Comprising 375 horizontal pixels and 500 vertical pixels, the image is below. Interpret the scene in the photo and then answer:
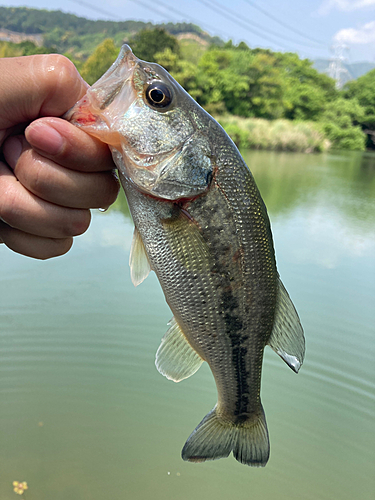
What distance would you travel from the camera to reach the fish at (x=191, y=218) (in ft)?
5.53

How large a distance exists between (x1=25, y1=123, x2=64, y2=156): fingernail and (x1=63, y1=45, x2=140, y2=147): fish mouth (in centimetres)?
12

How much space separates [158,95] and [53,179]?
0.58m

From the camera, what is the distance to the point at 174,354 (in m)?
1.99

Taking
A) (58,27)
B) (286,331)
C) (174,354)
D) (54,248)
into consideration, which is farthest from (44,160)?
(58,27)

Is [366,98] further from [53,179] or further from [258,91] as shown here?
[53,179]

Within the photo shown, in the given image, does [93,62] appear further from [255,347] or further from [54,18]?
[54,18]

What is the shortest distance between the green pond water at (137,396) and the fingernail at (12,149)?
281cm

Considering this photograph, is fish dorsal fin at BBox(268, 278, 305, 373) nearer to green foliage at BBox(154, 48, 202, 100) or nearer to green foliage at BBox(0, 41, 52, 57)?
green foliage at BBox(154, 48, 202, 100)

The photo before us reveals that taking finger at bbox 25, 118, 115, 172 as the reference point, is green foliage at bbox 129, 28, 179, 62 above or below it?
below

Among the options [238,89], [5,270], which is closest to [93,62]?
[238,89]

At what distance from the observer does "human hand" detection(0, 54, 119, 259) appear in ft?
5.22

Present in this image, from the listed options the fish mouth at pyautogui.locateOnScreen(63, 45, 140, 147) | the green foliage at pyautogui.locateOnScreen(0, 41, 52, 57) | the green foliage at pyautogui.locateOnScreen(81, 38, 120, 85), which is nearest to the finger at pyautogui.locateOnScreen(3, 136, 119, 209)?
the fish mouth at pyautogui.locateOnScreen(63, 45, 140, 147)

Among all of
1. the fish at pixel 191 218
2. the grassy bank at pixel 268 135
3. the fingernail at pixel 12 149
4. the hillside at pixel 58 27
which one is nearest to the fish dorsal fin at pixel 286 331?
the fish at pixel 191 218

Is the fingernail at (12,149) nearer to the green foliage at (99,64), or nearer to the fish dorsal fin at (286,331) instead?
the fish dorsal fin at (286,331)
